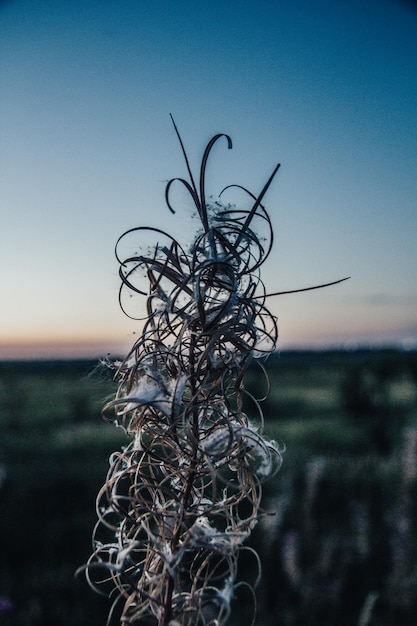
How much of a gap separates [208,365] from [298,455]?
12.4m

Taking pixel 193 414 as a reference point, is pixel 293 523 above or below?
below

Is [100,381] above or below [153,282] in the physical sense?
below

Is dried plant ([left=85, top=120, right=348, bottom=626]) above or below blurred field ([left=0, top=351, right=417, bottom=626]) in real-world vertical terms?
above

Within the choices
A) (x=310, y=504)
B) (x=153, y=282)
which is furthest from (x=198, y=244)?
(x=310, y=504)

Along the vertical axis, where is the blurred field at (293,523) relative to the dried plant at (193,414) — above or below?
below

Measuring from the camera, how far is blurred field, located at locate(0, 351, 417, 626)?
4.11 meters

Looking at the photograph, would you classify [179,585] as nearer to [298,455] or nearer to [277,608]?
[277,608]

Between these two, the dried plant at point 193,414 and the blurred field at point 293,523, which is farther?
the blurred field at point 293,523

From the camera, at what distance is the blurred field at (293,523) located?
4.11 meters

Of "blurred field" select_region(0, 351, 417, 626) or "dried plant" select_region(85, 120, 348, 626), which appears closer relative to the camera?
"dried plant" select_region(85, 120, 348, 626)

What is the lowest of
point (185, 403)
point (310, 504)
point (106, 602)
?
point (106, 602)

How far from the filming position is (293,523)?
210 inches

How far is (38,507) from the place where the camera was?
8.24 metres

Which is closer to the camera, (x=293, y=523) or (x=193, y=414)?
(x=193, y=414)
